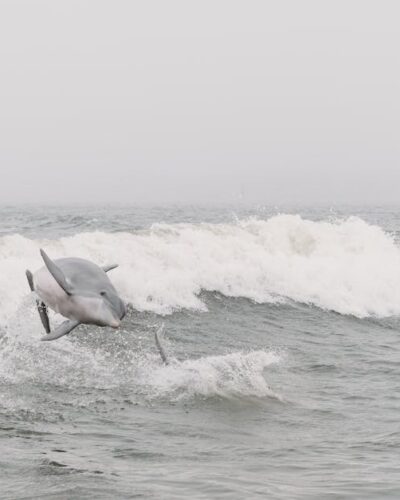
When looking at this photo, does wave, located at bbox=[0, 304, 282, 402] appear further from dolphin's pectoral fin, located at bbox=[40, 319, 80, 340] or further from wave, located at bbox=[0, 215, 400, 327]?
wave, located at bbox=[0, 215, 400, 327]

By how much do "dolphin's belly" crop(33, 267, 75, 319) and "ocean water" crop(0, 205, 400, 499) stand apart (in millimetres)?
1548

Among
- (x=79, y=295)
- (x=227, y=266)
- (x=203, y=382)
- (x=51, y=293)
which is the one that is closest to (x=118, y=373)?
(x=203, y=382)

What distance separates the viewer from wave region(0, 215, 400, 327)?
16906 millimetres

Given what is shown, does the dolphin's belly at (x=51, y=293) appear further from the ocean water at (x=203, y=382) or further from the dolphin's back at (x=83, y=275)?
the ocean water at (x=203, y=382)

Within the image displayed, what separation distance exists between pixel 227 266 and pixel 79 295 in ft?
42.7

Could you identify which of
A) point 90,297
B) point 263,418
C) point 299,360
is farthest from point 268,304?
point 90,297

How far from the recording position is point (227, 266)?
19.8 m

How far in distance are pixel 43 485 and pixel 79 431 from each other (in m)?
1.68

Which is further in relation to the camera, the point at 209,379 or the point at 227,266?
the point at 227,266

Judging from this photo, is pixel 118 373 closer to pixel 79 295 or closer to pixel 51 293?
pixel 51 293

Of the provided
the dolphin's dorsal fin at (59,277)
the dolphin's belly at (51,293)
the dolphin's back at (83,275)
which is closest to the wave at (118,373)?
the dolphin's belly at (51,293)

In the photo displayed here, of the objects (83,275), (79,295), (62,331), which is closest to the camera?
(62,331)

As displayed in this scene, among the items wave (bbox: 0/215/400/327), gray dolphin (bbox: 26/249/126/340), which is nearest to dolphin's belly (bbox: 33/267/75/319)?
gray dolphin (bbox: 26/249/126/340)

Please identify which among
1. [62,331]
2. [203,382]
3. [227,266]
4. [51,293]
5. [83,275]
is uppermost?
[83,275]
